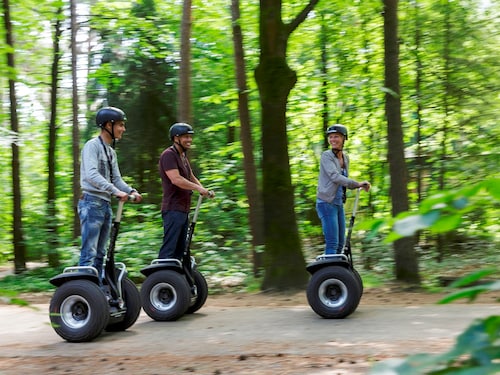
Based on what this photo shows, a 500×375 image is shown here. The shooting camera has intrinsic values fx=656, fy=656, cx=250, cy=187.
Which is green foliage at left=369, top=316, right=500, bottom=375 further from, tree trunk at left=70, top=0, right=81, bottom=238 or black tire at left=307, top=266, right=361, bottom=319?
tree trunk at left=70, top=0, right=81, bottom=238

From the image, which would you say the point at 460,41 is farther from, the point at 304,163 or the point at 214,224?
the point at 214,224

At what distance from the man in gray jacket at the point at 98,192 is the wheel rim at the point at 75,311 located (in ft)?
1.50

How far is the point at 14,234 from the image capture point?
16016 millimetres

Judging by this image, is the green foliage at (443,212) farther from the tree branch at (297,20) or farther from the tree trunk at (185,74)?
the tree trunk at (185,74)

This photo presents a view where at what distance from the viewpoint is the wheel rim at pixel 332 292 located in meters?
7.68

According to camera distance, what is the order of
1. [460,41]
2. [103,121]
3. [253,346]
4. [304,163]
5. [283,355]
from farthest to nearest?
[304,163], [460,41], [103,121], [253,346], [283,355]

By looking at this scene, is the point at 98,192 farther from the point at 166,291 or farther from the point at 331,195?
the point at 331,195

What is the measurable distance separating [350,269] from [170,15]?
42.0 feet

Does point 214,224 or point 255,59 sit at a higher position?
point 255,59

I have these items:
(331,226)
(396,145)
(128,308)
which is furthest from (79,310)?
(396,145)

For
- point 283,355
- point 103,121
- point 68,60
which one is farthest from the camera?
point 68,60

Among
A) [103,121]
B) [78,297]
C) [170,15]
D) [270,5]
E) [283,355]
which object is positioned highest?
[170,15]

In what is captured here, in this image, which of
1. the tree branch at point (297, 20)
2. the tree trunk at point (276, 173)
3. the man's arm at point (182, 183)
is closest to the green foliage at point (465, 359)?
the man's arm at point (182, 183)

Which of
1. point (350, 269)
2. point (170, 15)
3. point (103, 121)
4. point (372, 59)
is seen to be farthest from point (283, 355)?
point (170, 15)
